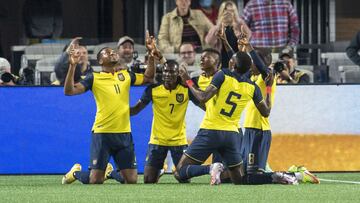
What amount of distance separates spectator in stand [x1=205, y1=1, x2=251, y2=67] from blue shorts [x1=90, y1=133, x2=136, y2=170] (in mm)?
2485

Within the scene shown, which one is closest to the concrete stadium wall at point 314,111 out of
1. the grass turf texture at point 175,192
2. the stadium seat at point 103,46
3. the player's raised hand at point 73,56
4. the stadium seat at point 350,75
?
the stadium seat at point 350,75

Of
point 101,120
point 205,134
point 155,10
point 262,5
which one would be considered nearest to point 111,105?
point 101,120

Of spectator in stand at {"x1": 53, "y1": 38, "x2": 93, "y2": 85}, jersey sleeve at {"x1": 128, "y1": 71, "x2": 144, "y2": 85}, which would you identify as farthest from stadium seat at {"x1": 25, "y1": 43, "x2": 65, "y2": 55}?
jersey sleeve at {"x1": 128, "y1": 71, "x2": 144, "y2": 85}

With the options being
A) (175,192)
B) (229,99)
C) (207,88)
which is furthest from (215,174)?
(175,192)

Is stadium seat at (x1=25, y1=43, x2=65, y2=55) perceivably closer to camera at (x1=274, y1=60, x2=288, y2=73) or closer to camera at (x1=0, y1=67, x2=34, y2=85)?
camera at (x1=0, y1=67, x2=34, y2=85)

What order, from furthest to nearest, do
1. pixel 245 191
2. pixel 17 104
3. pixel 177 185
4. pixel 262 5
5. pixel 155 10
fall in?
pixel 155 10 → pixel 262 5 → pixel 17 104 → pixel 177 185 → pixel 245 191

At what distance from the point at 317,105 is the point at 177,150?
141 inches

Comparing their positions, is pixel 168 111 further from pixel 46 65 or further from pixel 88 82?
pixel 46 65

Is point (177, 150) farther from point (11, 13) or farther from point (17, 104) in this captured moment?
point (11, 13)

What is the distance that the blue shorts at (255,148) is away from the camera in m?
18.8

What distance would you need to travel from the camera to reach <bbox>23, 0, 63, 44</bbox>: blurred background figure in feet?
82.3

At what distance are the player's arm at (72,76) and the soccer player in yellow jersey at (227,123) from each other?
52.1 inches

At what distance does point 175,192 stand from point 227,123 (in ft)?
6.77

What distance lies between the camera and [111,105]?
18.5 m
